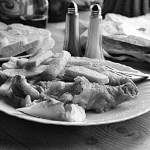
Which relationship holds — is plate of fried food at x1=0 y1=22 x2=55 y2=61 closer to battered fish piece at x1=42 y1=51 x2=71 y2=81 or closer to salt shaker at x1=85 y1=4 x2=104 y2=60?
salt shaker at x1=85 y1=4 x2=104 y2=60

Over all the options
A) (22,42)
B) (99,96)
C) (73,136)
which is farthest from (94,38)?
(73,136)

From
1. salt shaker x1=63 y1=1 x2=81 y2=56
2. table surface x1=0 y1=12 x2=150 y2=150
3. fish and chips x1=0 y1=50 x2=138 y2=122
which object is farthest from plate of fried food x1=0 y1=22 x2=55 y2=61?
table surface x1=0 y1=12 x2=150 y2=150

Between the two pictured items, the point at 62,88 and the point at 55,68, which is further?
the point at 55,68

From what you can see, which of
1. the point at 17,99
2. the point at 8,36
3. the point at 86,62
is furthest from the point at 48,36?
the point at 17,99

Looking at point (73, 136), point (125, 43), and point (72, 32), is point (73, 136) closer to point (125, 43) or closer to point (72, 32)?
point (72, 32)

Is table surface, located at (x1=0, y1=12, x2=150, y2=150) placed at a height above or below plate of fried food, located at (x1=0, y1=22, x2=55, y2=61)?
below

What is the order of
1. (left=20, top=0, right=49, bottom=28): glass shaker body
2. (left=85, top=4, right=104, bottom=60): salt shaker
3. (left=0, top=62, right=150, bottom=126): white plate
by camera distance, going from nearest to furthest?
1. (left=0, top=62, right=150, bottom=126): white plate
2. (left=85, top=4, right=104, bottom=60): salt shaker
3. (left=20, top=0, right=49, bottom=28): glass shaker body
